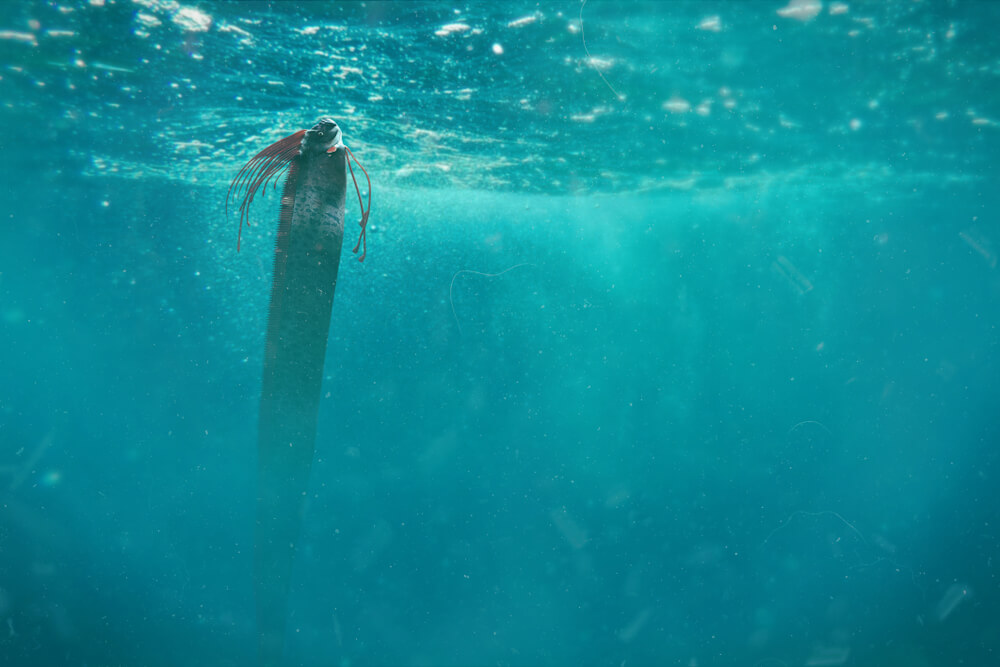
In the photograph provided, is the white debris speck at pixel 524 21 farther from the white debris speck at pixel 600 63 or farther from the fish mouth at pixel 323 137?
the fish mouth at pixel 323 137

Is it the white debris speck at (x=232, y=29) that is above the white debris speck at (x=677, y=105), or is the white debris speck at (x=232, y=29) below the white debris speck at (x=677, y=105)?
below

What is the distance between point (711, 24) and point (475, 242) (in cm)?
3073

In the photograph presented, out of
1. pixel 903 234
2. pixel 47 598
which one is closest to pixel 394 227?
pixel 47 598

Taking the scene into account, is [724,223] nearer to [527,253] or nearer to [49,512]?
[527,253]

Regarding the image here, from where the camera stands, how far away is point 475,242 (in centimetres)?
3781

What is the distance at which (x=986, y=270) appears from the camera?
34.6m

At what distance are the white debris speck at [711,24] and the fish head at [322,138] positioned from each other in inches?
275

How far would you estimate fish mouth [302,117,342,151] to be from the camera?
114 inches

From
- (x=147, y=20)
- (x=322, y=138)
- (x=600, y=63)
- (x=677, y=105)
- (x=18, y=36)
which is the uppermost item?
(x=677, y=105)

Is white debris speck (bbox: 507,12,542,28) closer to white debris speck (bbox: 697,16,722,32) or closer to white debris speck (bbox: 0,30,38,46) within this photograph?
white debris speck (bbox: 697,16,722,32)

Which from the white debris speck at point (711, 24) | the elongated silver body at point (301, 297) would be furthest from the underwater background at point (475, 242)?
the elongated silver body at point (301, 297)

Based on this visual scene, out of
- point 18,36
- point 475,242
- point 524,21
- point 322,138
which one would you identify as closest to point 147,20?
point 18,36

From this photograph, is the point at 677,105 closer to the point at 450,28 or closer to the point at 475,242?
the point at 450,28

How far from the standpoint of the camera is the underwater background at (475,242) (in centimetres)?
811
